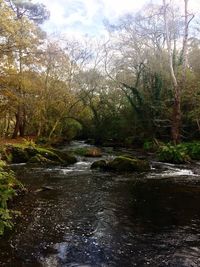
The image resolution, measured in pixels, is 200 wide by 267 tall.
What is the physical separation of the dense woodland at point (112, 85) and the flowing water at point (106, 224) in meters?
12.1

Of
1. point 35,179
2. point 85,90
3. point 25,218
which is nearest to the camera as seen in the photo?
point 25,218

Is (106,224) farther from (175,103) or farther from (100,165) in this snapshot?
(175,103)

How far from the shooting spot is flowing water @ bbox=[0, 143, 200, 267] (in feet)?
19.9

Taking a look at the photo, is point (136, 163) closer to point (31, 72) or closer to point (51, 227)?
point (51, 227)

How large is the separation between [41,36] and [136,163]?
1918 cm

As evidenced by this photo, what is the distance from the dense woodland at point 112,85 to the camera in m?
24.9

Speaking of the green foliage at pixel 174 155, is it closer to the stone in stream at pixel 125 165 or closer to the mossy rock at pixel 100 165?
the stone in stream at pixel 125 165

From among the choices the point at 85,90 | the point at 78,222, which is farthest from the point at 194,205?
the point at 85,90

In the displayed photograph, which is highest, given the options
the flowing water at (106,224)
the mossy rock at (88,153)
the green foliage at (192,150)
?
the green foliage at (192,150)

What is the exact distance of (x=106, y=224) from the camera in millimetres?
7973

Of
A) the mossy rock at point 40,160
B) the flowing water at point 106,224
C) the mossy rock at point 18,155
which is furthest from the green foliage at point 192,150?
the mossy rock at point 18,155

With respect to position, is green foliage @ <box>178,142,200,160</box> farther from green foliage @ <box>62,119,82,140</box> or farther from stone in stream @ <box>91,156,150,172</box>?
green foliage @ <box>62,119,82,140</box>

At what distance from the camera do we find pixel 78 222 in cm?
815

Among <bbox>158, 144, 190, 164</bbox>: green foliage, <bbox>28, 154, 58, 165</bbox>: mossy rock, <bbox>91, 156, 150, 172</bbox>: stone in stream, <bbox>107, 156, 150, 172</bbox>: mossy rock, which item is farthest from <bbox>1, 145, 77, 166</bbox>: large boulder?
<bbox>158, 144, 190, 164</bbox>: green foliage
